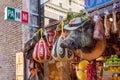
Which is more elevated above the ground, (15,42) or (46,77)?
(15,42)

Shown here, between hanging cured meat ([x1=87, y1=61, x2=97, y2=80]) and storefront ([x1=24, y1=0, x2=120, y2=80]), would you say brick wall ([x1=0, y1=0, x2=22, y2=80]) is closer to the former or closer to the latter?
storefront ([x1=24, y1=0, x2=120, y2=80])

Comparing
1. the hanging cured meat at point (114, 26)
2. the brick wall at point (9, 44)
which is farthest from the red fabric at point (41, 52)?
the brick wall at point (9, 44)

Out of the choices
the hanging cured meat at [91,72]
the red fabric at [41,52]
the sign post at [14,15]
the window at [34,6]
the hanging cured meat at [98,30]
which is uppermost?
the window at [34,6]

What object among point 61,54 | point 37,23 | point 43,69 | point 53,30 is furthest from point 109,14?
point 37,23

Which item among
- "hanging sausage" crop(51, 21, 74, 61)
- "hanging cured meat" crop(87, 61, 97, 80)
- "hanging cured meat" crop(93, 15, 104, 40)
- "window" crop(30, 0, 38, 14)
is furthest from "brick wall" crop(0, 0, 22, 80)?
"hanging cured meat" crop(93, 15, 104, 40)

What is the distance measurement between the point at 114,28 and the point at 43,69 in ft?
9.54

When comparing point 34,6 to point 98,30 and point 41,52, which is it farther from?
point 98,30

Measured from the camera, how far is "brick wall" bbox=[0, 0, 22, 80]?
27.9 feet

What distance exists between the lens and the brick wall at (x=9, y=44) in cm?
849

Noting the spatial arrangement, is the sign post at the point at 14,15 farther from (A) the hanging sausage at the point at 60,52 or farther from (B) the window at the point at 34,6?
(A) the hanging sausage at the point at 60,52

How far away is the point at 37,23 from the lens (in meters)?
8.45

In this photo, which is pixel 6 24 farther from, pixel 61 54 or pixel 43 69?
pixel 61 54

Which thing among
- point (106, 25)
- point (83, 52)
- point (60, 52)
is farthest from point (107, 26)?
point (60, 52)

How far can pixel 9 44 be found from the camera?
345 inches
